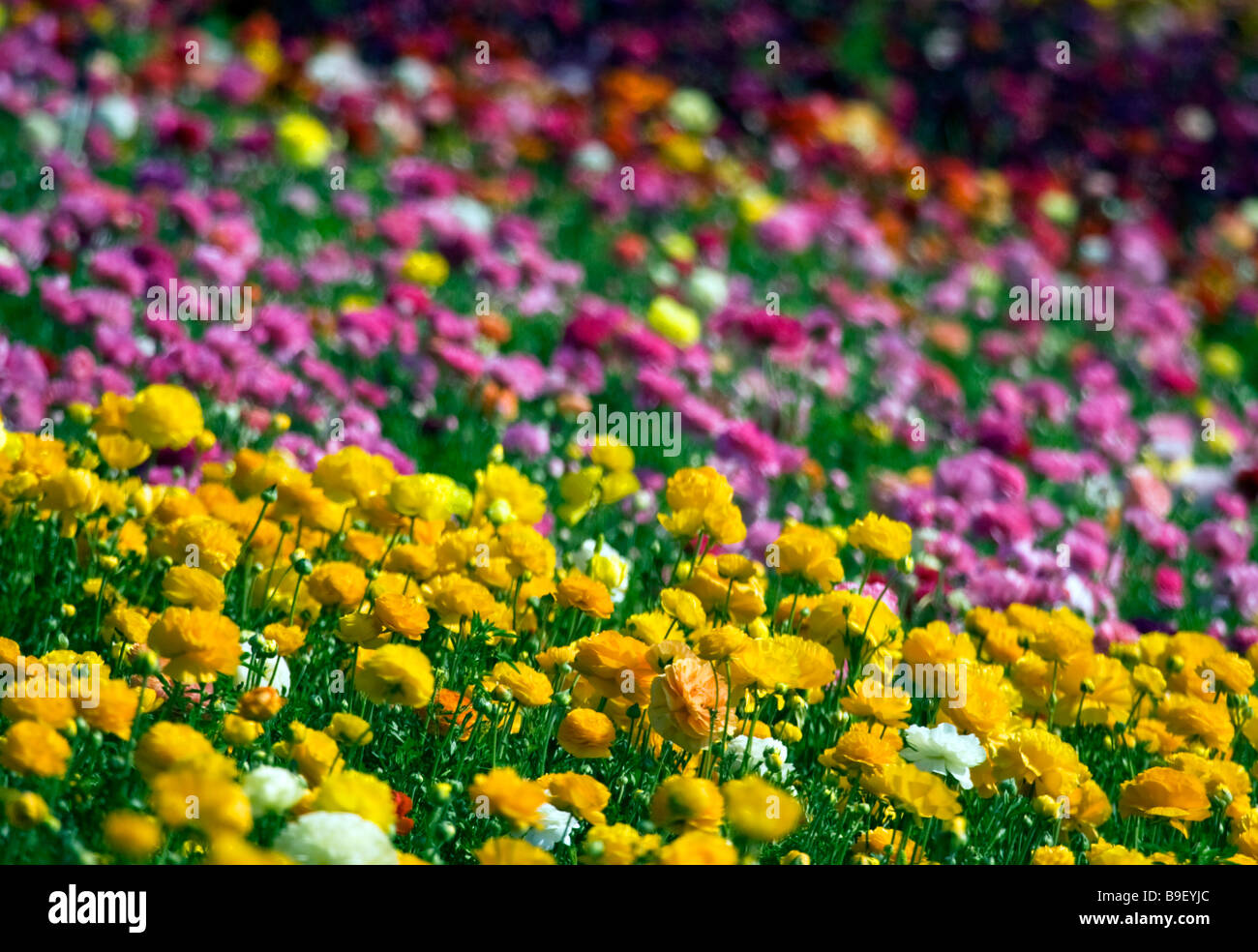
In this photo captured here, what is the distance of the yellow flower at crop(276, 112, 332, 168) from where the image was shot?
5.12m

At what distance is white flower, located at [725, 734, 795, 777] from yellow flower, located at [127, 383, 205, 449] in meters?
1.02

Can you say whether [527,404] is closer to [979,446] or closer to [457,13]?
[979,446]

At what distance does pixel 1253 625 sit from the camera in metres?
3.32

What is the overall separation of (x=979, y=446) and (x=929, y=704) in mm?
2112

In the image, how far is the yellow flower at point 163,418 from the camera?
7.61 feet

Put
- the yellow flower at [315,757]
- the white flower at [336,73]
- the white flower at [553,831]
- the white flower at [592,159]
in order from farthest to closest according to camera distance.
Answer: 1. the white flower at [336,73]
2. the white flower at [592,159]
3. the white flower at [553,831]
4. the yellow flower at [315,757]

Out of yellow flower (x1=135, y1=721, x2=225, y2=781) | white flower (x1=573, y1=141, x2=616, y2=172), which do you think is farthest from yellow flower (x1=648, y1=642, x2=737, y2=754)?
white flower (x1=573, y1=141, x2=616, y2=172)

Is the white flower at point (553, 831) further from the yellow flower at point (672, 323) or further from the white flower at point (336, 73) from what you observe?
the white flower at point (336, 73)

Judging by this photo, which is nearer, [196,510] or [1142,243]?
[196,510]

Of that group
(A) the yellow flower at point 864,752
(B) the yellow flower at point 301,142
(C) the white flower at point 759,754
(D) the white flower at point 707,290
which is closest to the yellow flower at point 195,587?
(C) the white flower at point 759,754

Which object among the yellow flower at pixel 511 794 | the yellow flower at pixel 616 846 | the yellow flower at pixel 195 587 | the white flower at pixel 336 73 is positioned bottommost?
the yellow flower at pixel 616 846

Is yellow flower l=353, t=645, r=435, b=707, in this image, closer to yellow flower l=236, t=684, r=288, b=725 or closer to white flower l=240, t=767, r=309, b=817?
yellow flower l=236, t=684, r=288, b=725

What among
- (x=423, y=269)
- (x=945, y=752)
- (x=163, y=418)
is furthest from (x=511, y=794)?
(x=423, y=269)
